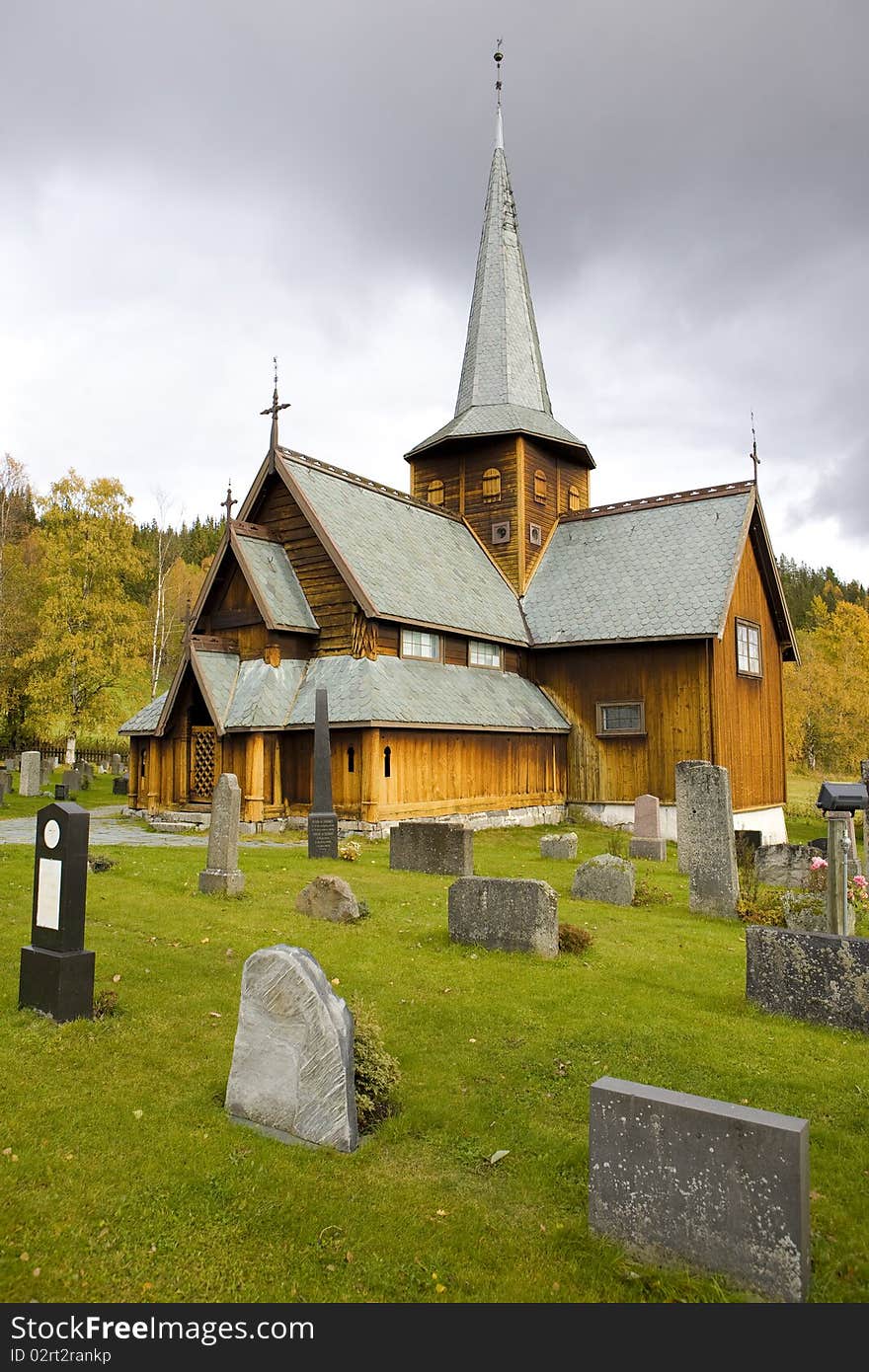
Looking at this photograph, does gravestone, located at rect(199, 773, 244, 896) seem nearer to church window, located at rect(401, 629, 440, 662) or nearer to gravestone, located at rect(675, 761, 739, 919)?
gravestone, located at rect(675, 761, 739, 919)

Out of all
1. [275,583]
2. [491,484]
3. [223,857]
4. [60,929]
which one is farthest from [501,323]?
[60,929]

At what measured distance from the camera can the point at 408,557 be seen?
25.1 meters

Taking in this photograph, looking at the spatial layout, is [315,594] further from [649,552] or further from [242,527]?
[649,552]

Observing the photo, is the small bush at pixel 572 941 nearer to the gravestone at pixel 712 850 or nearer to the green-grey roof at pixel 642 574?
the gravestone at pixel 712 850

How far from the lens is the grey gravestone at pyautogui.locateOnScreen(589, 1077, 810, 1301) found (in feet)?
12.2

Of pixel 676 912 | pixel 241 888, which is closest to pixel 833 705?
pixel 676 912

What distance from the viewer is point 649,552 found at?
27406 millimetres

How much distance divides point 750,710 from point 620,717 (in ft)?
14.4

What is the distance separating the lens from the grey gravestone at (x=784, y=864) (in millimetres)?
14516

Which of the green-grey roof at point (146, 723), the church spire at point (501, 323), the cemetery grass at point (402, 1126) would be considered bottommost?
the cemetery grass at point (402, 1126)

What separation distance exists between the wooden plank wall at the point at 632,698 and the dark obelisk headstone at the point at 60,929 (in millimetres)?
19458

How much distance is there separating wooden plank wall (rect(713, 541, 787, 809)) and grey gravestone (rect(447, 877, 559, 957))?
15964 millimetres

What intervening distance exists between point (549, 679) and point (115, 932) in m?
19.1

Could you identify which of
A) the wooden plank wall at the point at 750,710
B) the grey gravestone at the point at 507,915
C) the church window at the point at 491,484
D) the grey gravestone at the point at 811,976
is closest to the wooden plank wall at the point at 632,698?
the wooden plank wall at the point at 750,710
